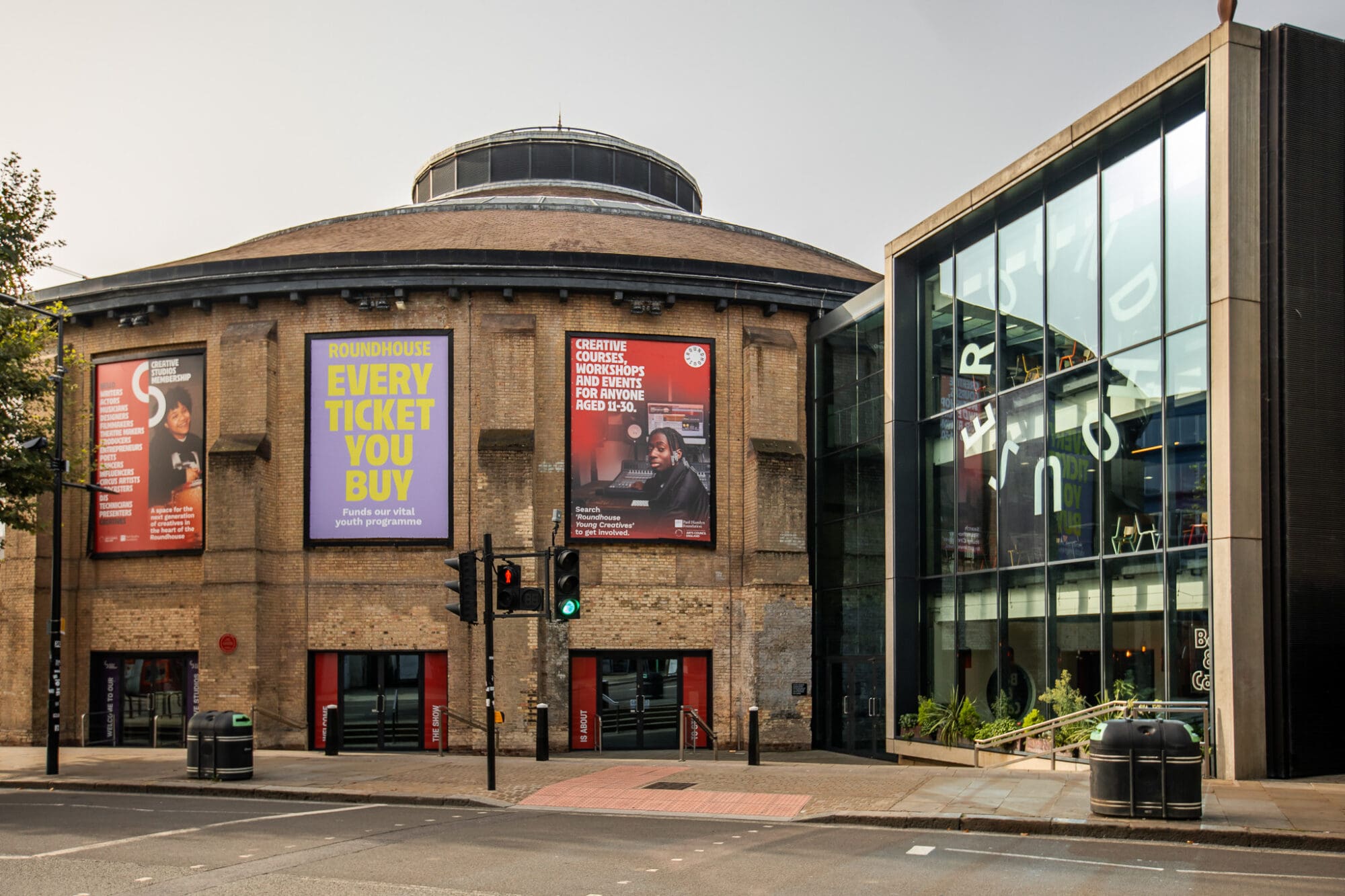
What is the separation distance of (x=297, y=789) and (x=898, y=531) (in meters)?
12.3

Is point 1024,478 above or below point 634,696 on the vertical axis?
above

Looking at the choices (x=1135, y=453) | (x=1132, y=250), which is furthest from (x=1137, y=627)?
(x=1132, y=250)

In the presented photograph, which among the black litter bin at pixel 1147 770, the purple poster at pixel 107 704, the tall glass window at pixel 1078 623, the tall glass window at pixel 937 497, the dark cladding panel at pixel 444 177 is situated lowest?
→ the purple poster at pixel 107 704

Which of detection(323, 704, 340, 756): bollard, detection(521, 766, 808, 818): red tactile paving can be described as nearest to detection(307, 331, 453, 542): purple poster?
detection(323, 704, 340, 756): bollard

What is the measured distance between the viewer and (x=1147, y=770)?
1380 centimetres

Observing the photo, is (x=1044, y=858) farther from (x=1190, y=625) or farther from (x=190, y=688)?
(x=190, y=688)

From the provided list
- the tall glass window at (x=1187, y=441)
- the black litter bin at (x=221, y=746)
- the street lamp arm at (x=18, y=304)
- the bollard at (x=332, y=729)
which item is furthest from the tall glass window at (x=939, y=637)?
the street lamp arm at (x=18, y=304)

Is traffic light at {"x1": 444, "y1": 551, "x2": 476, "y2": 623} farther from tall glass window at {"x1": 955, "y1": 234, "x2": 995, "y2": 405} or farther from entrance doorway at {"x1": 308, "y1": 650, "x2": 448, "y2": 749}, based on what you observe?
tall glass window at {"x1": 955, "y1": 234, "x2": 995, "y2": 405}

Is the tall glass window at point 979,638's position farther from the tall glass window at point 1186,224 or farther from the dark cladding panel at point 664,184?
the dark cladding panel at point 664,184

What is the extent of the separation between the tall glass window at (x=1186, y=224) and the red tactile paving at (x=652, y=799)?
29.3 ft

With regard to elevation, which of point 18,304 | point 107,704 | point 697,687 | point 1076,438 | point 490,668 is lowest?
point 107,704

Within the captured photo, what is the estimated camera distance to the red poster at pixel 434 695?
26000 mm

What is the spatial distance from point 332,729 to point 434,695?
2.65 meters

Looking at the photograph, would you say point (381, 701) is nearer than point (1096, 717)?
No
